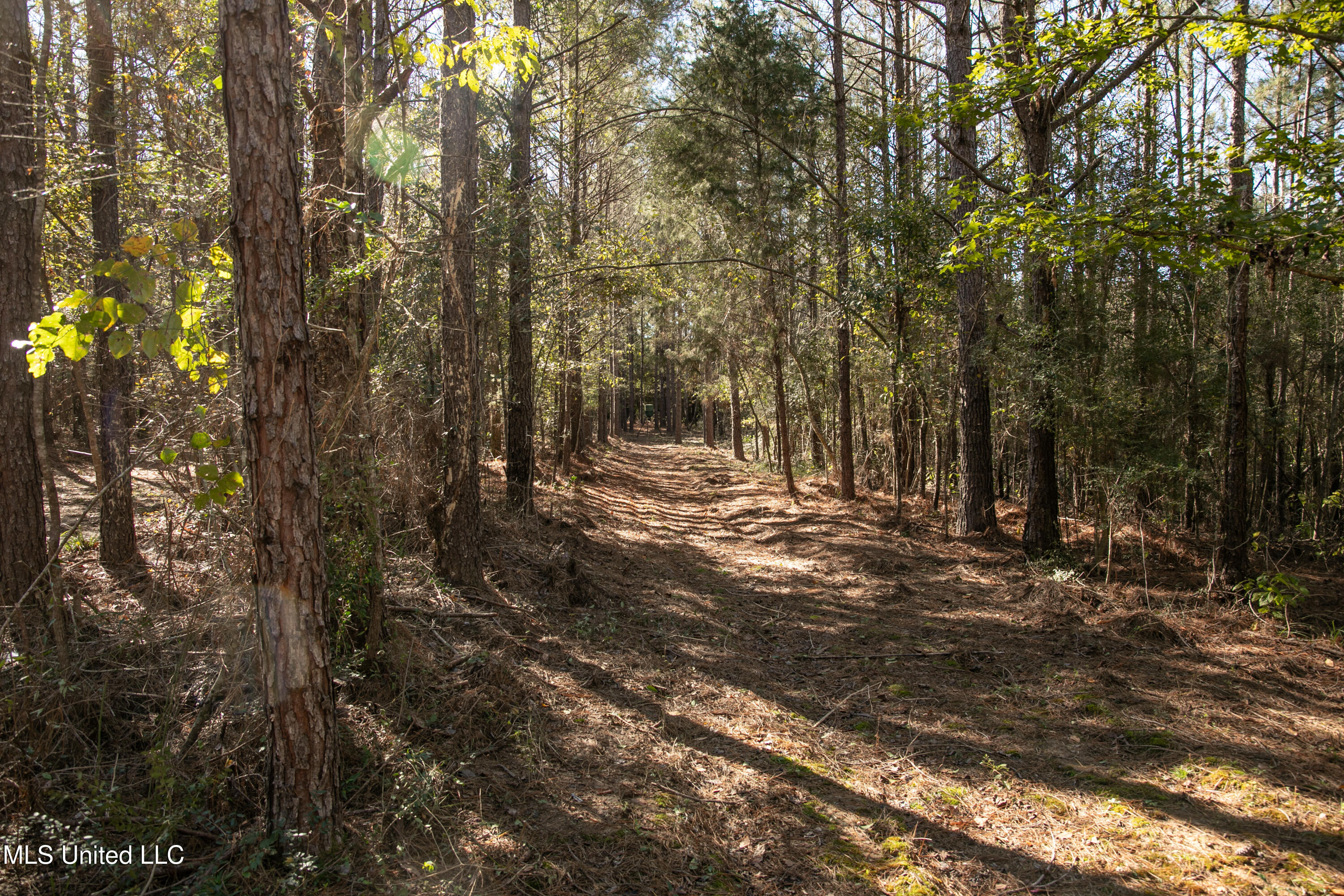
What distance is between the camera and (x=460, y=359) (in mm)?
6305

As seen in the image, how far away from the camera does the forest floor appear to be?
3.09 m

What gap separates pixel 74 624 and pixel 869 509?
485 inches

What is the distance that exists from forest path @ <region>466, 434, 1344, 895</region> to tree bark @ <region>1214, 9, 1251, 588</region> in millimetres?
741

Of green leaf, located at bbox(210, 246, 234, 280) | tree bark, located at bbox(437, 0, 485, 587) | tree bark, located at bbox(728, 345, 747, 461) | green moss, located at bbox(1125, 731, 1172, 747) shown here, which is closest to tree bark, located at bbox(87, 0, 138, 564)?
green leaf, located at bbox(210, 246, 234, 280)

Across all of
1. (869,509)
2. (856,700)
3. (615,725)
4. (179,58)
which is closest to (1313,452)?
(869,509)

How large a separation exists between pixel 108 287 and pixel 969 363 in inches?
412

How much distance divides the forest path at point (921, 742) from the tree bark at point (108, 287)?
341cm

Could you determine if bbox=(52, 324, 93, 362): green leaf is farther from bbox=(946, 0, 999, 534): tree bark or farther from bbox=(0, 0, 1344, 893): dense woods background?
bbox=(946, 0, 999, 534): tree bark

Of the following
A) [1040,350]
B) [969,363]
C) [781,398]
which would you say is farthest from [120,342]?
[781,398]

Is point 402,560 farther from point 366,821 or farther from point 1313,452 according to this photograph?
point 1313,452

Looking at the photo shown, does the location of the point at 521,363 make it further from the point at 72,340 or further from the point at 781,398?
the point at 72,340

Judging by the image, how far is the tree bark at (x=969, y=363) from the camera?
9492 mm

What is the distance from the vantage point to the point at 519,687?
15.2ft

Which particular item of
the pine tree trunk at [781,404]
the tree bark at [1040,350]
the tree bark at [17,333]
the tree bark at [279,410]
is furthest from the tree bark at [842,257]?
the tree bark at [17,333]
